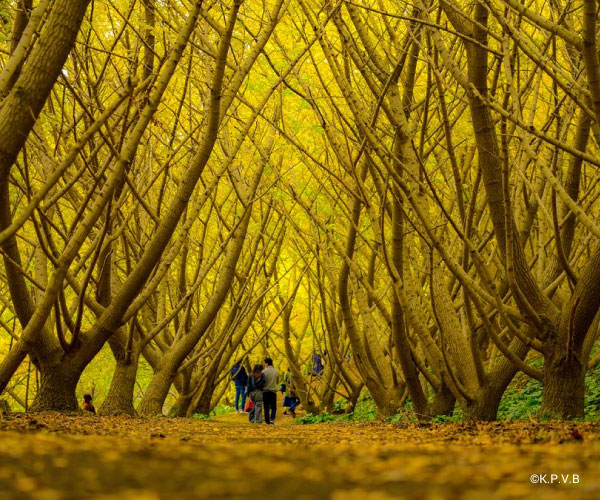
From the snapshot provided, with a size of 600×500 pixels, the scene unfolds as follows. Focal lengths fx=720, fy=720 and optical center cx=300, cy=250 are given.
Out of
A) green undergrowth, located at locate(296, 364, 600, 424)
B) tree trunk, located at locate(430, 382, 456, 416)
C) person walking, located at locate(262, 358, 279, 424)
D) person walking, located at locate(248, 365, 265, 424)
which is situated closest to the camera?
green undergrowth, located at locate(296, 364, 600, 424)

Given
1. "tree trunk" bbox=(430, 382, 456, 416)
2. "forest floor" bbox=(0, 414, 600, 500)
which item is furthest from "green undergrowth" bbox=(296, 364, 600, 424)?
"forest floor" bbox=(0, 414, 600, 500)

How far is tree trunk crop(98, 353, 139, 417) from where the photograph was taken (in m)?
10.5

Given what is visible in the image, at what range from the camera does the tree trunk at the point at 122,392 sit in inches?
412

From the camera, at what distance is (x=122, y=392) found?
10.6 metres

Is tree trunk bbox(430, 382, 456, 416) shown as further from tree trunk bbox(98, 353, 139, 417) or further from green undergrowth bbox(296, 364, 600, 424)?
tree trunk bbox(98, 353, 139, 417)

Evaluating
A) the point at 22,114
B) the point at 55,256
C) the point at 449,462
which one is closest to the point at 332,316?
the point at 55,256

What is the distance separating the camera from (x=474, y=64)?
22.3ft

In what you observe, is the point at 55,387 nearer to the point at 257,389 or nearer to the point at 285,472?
the point at 285,472

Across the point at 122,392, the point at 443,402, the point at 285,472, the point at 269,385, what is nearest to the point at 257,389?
the point at 269,385

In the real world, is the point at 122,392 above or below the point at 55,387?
below

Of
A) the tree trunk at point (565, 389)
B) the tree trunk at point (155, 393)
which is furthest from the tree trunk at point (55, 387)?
the tree trunk at point (565, 389)

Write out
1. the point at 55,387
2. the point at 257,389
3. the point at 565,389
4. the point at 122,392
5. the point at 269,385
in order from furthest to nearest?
the point at 257,389 < the point at 269,385 < the point at 122,392 < the point at 55,387 < the point at 565,389

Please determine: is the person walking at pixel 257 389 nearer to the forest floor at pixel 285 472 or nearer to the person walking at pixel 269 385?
the person walking at pixel 269 385

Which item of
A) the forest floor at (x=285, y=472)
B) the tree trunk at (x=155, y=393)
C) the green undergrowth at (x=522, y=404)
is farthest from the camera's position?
the tree trunk at (x=155, y=393)
